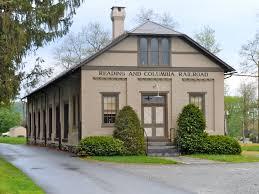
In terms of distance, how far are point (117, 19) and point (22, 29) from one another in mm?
16041

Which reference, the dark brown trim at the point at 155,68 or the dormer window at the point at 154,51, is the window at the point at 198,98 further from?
the dormer window at the point at 154,51

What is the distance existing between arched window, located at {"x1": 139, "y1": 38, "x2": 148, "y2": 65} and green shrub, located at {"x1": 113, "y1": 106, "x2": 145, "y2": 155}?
3418 mm

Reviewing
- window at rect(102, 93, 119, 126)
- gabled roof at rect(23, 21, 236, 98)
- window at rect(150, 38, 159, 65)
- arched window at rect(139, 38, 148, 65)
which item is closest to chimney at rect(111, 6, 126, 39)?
gabled roof at rect(23, 21, 236, 98)

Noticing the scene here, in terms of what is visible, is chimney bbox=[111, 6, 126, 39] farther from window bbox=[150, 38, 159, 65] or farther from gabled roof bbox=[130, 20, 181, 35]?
window bbox=[150, 38, 159, 65]

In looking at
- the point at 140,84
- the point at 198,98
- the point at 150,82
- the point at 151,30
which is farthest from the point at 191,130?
the point at 151,30

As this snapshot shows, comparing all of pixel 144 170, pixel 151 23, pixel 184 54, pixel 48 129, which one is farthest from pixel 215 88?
pixel 48 129

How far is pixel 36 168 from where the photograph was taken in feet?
72.9

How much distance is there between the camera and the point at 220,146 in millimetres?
30391

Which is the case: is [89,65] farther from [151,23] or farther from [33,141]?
[33,141]

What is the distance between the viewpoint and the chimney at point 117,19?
35.8 metres

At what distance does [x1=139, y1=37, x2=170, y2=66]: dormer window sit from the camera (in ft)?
106

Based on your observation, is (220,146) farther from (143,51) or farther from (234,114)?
(234,114)

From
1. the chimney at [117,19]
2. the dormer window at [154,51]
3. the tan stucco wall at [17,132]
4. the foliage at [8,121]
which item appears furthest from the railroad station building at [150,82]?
the tan stucco wall at [17,132]

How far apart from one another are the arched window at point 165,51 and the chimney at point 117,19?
415 cm
